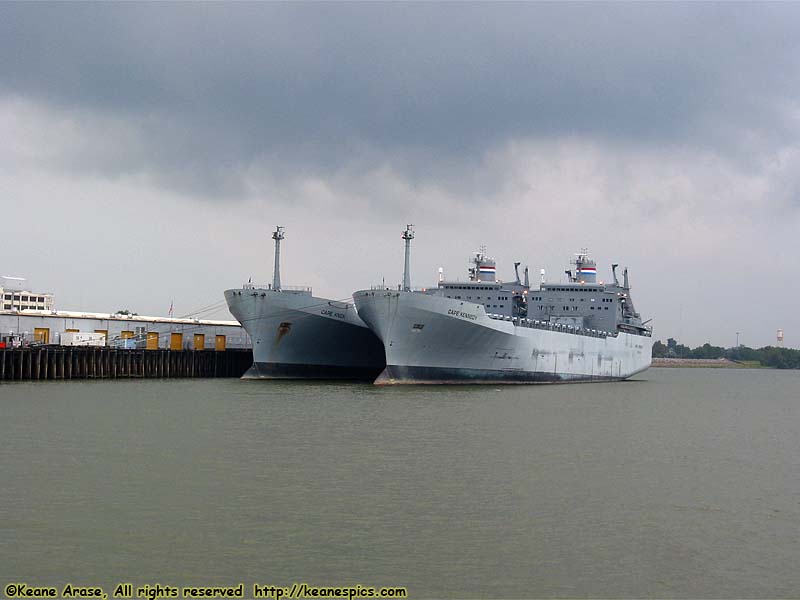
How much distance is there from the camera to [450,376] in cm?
3762

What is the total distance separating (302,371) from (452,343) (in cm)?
981

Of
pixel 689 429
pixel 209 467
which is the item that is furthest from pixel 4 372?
pixel 689 429

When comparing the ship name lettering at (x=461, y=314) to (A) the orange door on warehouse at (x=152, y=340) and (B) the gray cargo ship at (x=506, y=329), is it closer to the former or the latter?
(B) the gray cargo ship at (x=506, y=329)

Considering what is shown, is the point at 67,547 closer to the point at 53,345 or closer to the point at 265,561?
the point at 265,561

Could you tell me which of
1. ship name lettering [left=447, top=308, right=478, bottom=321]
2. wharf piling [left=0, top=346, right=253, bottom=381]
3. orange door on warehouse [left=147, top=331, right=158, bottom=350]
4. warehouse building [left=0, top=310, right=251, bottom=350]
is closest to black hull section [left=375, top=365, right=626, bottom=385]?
ship name lettering [left=447, top=308, right=478, bottom=321]

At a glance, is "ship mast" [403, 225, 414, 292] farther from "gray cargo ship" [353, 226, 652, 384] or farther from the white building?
the white building

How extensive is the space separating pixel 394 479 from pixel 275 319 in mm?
27574

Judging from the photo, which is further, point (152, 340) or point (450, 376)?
point (152, 340)

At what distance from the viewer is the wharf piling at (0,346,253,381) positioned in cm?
3903

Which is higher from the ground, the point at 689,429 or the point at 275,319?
the point at 275,319

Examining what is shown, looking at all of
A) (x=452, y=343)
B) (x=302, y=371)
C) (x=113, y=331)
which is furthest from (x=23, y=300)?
(x=452, y=343)

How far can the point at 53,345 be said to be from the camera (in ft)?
139

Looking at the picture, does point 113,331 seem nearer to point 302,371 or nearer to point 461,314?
point 302,371

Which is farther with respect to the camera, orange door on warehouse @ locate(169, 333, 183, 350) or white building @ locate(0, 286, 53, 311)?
white building @ locate(0, 286, 53, 311)
